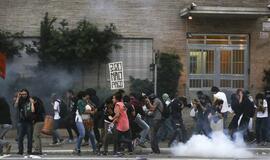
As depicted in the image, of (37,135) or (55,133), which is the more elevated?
(37,135)

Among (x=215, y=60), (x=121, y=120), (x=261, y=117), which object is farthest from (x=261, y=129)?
→ (x=121, y=120)

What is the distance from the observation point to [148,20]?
22.3m

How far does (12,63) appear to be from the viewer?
21750 millimetres

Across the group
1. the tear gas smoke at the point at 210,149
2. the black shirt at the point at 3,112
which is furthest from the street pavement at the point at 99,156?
the black shirt at the point at 3,112

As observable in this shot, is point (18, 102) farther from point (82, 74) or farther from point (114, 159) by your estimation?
point (82, 74)

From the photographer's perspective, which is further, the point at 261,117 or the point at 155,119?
the point at 261,117

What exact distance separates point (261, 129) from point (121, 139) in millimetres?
5518

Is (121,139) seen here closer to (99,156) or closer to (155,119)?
(99,156)

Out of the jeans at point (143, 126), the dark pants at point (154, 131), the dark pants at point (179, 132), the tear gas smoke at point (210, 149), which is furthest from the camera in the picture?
the dark pants at point (179, 132)

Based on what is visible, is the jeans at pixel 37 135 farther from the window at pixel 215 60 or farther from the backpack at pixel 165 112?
the window at pixel 215 60

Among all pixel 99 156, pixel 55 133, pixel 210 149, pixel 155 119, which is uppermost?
pixel 155 119

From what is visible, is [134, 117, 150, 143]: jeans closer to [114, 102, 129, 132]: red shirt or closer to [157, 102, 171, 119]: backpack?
[157, 102, 171, 119]: backpack

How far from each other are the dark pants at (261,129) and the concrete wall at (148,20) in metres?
3.74

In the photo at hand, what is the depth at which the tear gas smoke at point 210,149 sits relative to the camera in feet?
50.7
